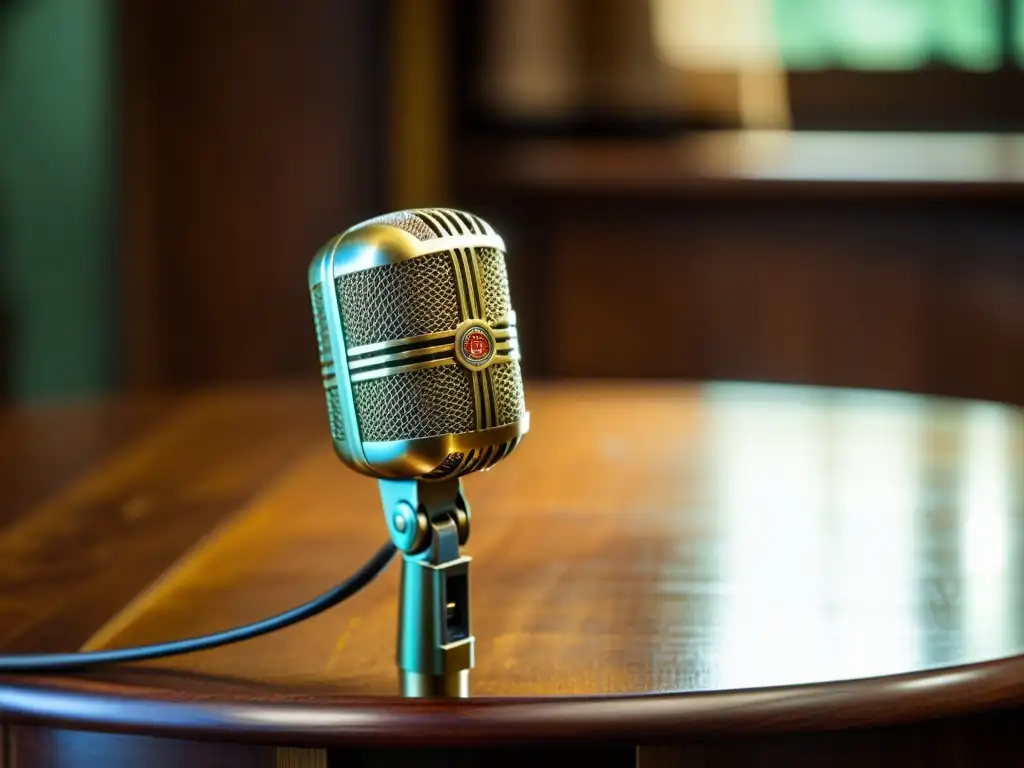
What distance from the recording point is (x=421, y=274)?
661mm

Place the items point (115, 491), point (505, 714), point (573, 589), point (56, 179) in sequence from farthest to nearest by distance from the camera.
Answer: point (56, 179) < point (115, 491) < point (573, 589) < point (505, 714)

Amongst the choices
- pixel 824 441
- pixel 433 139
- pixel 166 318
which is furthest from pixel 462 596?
pixel 166 318

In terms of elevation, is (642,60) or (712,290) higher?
(642,60)

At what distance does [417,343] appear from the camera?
0.66 metres

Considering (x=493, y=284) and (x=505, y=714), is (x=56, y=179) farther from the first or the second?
(x=505, y=714)

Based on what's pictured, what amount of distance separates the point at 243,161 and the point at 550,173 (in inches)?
23.3

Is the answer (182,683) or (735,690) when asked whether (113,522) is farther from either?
(735,690)

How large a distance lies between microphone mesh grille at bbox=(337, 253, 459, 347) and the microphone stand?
77mm

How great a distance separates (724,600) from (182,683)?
0.33 metres

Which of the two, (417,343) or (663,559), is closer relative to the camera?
(417,343)

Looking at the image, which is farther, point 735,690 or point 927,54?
point 927,54

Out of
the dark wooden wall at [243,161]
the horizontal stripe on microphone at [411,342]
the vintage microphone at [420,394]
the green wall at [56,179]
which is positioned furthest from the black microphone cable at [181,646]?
the green wall at [56,179]

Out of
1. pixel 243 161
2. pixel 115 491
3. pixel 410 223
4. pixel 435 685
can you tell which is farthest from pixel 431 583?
pixel 243 161

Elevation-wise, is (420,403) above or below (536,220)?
above
